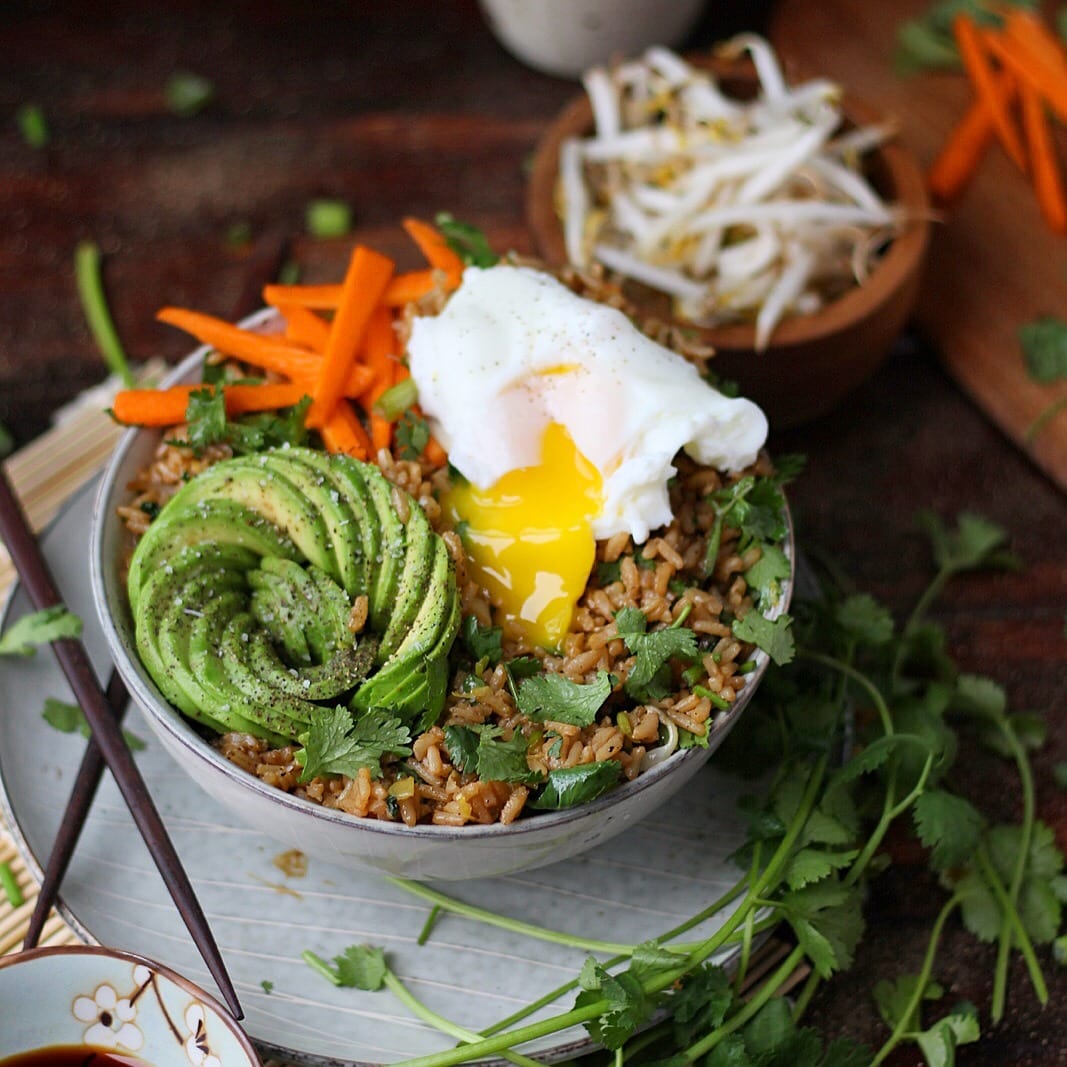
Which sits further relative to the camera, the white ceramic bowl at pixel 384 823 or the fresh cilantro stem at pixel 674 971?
the fresh cilantro stem at pixel 674 971

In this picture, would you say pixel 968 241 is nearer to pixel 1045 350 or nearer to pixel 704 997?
pixel 1045 350

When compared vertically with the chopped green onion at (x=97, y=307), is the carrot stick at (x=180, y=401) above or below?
above

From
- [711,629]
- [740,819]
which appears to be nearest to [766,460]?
[711,629]

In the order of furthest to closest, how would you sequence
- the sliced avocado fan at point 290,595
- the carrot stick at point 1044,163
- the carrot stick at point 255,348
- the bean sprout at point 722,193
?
the carrot stick at point 1044,163
the bean sprout at point 722,193
the carrot stick at point 255,348
the sliced avocado fan at point 290,595

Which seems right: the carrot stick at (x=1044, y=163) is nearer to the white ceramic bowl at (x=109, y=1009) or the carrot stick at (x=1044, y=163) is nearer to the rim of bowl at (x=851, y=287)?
the rim of bowl at (x=851, y=287)

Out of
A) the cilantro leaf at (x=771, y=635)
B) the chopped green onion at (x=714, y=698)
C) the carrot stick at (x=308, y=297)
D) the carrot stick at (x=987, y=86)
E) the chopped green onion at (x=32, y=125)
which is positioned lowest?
the chopped green onion at (x=32, y=125)

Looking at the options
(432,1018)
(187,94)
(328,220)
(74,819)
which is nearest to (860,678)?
(432,1018)

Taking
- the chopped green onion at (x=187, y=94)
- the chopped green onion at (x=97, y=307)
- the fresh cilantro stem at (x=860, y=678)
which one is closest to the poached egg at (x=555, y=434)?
the fresh cilantro stem at (x=860, y=678)
